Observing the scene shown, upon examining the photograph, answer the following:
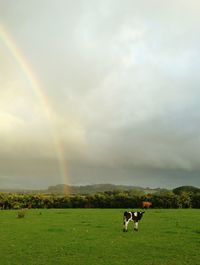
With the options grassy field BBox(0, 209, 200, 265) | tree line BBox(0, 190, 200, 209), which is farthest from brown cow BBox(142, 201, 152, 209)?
grassy field BBox(0, 209, 200, 265)

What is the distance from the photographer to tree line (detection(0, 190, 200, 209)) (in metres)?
79.8

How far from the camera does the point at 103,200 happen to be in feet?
274

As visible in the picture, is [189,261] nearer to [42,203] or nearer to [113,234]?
[113,234]

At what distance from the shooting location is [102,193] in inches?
3465

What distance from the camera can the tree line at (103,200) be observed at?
79750mm

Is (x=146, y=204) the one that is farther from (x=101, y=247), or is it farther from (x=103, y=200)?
(x=101, y=247)

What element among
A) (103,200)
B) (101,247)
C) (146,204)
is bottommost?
(101,247)

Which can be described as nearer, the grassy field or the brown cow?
the grassy field

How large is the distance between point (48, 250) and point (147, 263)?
6527 millimetres

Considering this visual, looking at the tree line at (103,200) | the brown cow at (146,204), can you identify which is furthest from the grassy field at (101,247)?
the tree line at (103,200)

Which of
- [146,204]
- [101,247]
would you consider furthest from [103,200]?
[101,247]

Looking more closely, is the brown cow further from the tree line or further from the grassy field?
the grassy field

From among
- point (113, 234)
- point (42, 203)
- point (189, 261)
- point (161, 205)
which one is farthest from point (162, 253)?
point (42, 203)

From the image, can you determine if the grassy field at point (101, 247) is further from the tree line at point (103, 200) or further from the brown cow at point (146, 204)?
the tree line at point (103, 200)
